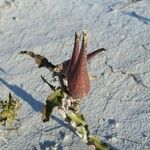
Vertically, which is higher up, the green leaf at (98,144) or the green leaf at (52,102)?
the green leaf at (52,102)

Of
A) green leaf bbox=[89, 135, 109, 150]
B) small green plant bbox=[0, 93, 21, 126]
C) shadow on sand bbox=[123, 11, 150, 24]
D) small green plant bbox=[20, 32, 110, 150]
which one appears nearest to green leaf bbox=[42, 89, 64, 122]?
small green plant bbox=[20, 32, 110, 150]

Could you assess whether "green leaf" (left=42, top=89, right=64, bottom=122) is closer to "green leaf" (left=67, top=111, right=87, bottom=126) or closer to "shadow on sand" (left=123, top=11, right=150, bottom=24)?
"green leaf" (left=67, top=111, right=87, bottom=126)

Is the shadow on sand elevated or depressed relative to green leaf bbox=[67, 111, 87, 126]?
elevated

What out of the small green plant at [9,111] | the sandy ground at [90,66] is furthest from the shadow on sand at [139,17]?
the small green plant at [9,111]

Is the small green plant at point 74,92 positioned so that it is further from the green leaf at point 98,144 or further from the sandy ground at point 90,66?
the sandy ground at point 90,66

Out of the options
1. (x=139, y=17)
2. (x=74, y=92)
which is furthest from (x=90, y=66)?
(x=74, y=92)

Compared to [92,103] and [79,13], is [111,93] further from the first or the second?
[79,13]
